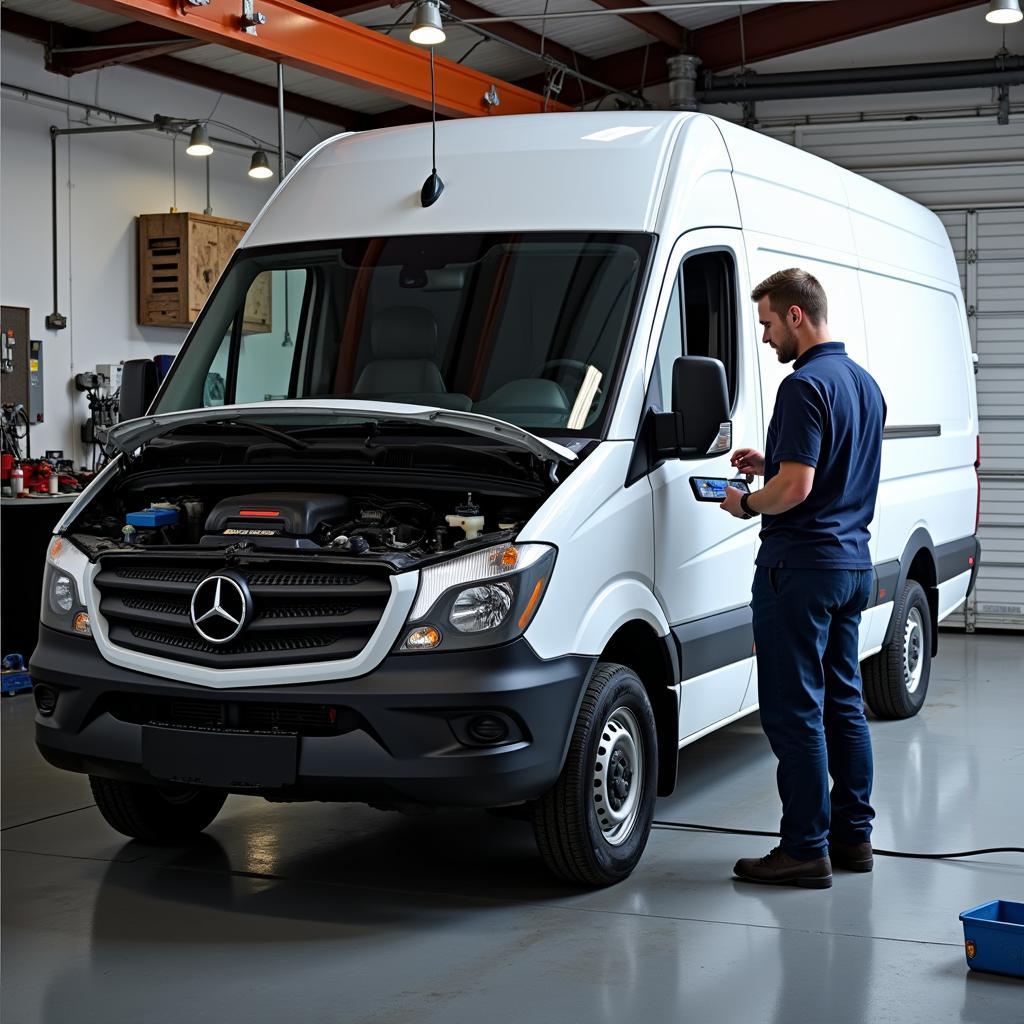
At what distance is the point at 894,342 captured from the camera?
7715 mm

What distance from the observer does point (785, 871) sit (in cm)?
505

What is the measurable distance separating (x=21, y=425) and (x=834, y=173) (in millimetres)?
6241

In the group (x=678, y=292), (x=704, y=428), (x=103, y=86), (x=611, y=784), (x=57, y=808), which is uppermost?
(x=103, y=86)

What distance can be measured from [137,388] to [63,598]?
1.10 meters

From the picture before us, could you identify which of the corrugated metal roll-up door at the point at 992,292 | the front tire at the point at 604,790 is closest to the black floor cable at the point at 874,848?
the front tire at the point at 604,790

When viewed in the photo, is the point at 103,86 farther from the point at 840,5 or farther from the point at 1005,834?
the point at 1005,834

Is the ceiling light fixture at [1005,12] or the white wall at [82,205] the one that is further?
the white wall at [82,205]

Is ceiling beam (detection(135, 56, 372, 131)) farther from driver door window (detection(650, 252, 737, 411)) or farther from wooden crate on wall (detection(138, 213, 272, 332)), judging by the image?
driver door window (detection(650, 252, 737, 411))

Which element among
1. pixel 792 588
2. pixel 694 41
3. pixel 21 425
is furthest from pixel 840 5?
pixel 792 588

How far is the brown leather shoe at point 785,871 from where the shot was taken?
504 centimetres

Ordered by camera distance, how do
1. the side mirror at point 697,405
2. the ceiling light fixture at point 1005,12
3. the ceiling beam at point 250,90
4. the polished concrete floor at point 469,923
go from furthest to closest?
the ceiling beam at point 250,90 < the ceiling light fixture at point 1005,12 < the side mirror at point 697,405 < the polished concrete floor at point 469,923

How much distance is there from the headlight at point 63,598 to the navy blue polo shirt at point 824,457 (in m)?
2.22

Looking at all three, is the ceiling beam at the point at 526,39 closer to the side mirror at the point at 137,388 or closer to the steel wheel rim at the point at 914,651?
the steel wheel rim at the point at 914,651

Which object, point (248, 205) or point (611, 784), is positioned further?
point (248, 205)
